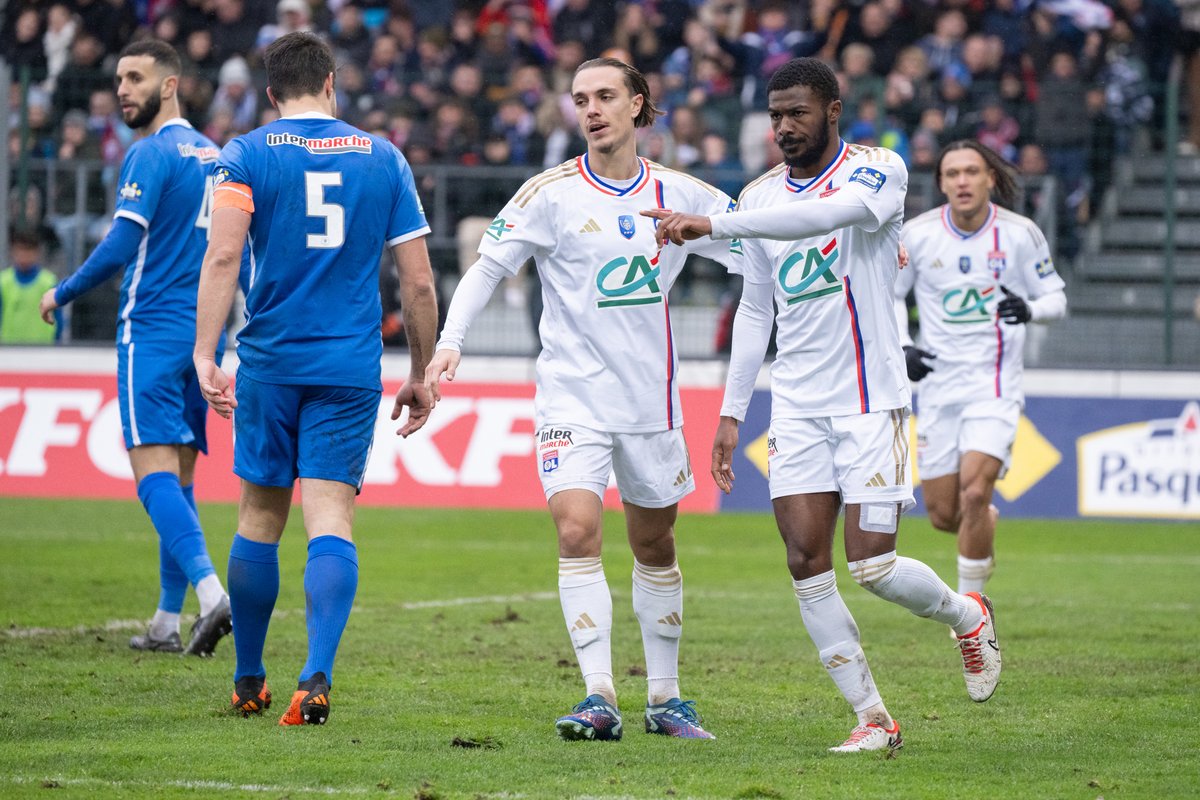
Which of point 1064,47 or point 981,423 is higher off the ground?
point 1064,47

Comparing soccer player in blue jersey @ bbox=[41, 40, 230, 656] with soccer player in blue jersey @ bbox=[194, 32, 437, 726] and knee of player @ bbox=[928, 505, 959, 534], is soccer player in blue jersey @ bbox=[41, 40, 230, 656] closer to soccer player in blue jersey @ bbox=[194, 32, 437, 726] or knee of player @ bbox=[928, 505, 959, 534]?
soccer player in blue jersey @ bbox=[194, 32, 437, 726]

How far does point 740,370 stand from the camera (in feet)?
20.6

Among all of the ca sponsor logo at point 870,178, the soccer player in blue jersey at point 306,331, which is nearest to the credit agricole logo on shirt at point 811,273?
the ca sponsor logo at point 870,178

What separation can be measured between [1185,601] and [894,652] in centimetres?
310

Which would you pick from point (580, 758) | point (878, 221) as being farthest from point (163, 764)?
point (878, 221)

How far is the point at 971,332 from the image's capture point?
31.4ft

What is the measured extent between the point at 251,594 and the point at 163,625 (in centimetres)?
219

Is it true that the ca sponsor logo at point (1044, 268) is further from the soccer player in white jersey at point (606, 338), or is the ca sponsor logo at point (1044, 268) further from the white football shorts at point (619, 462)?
the white football shorts at point (619, 462)

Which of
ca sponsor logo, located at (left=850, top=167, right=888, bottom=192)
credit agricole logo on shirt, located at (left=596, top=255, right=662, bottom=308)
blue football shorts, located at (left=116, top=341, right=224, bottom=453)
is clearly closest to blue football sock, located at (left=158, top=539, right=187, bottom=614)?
blue football shorts, located at (left=116, top=341, right=224, bottom=453)

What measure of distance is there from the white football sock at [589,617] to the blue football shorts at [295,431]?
0.89m

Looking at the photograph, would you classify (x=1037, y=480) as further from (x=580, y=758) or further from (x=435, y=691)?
(x=580, y=758)

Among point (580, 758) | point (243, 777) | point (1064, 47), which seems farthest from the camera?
point (1064, 47)

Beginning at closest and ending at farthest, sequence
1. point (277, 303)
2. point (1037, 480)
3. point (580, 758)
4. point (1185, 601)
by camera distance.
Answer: point (580, 758) → point (277, 303) → point (1185, 601) → point (1037, 480)

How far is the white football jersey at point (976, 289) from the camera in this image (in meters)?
9.49
